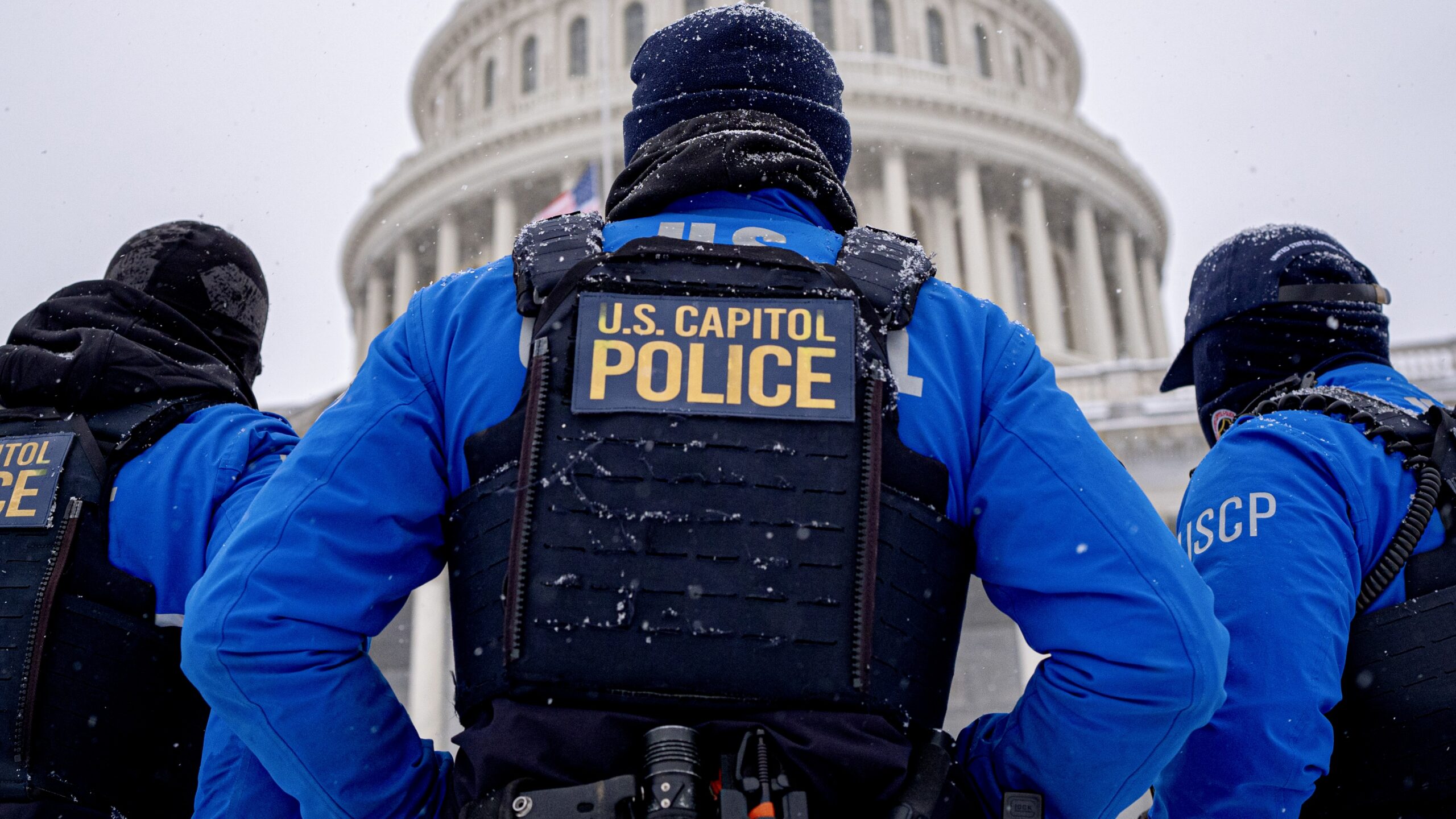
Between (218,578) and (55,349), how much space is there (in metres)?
1.50

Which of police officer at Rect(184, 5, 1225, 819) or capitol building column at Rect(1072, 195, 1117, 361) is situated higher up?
capitol building column at Rect(1072, 195, 1117, 361)

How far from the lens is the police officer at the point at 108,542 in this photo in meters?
2.53

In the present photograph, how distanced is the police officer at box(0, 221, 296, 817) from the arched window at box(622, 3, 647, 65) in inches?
1344

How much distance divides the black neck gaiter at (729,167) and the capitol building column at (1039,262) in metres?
32.3

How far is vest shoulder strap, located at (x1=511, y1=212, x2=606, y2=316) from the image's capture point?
195cm

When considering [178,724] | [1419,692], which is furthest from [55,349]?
[1419,692]

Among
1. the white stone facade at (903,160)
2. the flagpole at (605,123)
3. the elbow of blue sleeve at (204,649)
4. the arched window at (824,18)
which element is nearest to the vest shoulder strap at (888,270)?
the elbow of blue sleeve at (204,649)

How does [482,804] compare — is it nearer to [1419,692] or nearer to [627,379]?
[627,379]

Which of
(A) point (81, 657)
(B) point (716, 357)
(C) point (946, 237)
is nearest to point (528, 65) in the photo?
(C) point (946, 237)

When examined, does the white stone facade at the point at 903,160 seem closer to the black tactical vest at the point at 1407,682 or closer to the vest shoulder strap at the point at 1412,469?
the vest shoulder strap at the point at 1412,469

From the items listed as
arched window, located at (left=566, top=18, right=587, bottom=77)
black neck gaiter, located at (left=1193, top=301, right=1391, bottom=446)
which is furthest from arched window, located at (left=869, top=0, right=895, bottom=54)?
black neck gaiter, located at (left=1193, top=301, right=1391, bottom=446)

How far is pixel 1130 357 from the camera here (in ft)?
118

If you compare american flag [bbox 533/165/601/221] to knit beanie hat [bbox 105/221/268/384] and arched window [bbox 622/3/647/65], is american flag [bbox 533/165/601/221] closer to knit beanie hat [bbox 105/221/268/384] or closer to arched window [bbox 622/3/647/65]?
arched window [bbox 622/3/647/65]

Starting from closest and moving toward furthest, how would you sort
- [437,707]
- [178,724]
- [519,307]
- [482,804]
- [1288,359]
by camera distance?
[482,804] < [519,307] < [178,724] < [1288,359] < [437,707]
